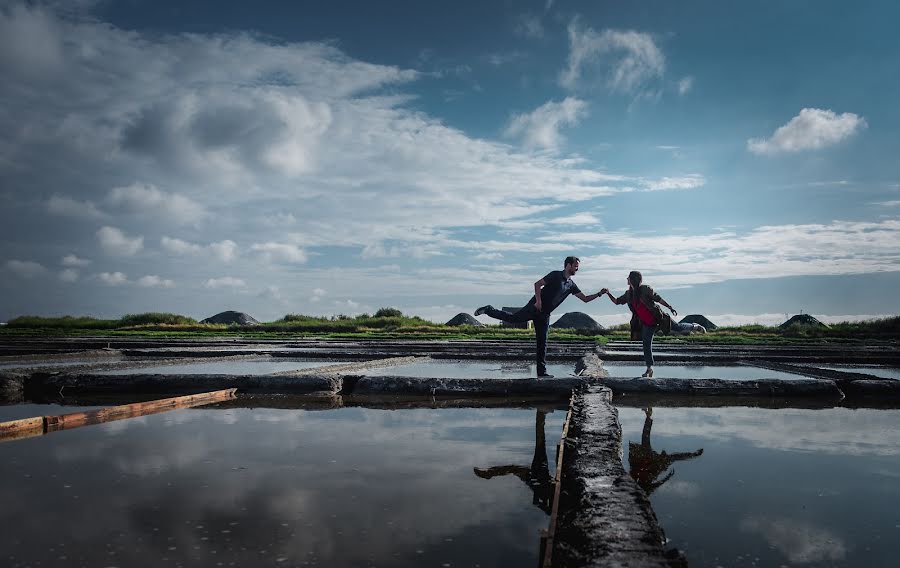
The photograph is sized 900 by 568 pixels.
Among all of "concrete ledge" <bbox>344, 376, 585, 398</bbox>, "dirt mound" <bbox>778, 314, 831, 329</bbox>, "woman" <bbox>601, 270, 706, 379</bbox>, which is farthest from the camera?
"dirt mound" <bbox>778, 314, 831, 329</bbox>

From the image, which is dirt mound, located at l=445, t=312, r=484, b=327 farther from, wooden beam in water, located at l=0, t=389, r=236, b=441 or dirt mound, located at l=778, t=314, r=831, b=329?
wooden beam in water, located at l=0, t=389, r=236, b=441

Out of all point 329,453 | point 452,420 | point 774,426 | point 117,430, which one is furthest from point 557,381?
point 117,430

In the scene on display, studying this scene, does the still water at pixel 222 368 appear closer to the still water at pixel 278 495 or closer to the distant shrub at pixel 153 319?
the still water at pixel 278 495

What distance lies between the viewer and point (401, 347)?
53.4ft

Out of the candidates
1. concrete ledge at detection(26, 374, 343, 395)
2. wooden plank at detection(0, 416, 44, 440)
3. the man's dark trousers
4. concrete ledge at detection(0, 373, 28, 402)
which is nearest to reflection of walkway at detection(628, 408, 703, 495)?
the man's dark trousers

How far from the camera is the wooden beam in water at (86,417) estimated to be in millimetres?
4680

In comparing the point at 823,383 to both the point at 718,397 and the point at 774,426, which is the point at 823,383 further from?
the point at 774,426

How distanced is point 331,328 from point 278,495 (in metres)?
32.6

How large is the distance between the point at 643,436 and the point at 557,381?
7.03ft

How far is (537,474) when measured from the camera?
136 inches

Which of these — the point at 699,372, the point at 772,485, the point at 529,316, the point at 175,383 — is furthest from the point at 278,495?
the point at 699,372

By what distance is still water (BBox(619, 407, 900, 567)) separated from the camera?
2.42 m

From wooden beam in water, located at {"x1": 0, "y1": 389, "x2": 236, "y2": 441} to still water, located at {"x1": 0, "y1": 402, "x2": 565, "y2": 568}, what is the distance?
0.20 m

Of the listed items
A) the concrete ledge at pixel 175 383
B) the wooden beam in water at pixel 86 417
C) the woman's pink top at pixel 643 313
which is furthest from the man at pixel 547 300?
the wooden beam in water at pixel 86 417
